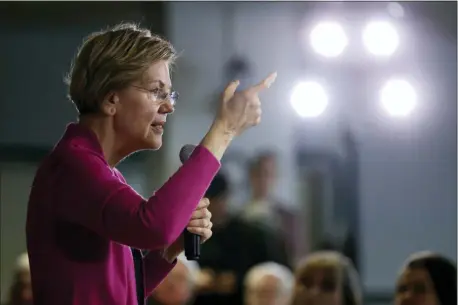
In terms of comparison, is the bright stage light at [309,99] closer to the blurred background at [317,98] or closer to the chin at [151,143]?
the blurred background at [317,98]

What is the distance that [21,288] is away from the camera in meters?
2.68

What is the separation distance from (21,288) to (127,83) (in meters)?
1.83

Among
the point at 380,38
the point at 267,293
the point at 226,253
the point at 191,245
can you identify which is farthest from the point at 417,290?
the point at 380,38

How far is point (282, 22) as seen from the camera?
3.41 meters

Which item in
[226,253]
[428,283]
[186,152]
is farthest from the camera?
[226,253]

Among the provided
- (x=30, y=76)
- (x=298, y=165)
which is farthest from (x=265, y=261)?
(x=30, y=76)

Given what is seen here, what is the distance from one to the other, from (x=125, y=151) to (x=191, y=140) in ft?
7.62

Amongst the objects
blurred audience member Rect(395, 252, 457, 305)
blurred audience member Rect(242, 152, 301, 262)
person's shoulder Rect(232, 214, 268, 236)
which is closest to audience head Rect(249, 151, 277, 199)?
blurred audience member Rect(242, 152, 301, 262)

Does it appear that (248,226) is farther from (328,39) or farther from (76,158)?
(76,158)

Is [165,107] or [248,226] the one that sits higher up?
[165,107]

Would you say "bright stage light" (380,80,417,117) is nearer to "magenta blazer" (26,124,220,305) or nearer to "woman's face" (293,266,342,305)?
"woman's face" (293,266,342,305)

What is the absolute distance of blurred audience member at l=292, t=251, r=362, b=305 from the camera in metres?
2.55

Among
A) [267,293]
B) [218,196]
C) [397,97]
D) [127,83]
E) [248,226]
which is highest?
[127,83]

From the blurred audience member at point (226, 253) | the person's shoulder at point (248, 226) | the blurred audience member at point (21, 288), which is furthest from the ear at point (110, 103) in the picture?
the person's shoulder at point (248, 226)
